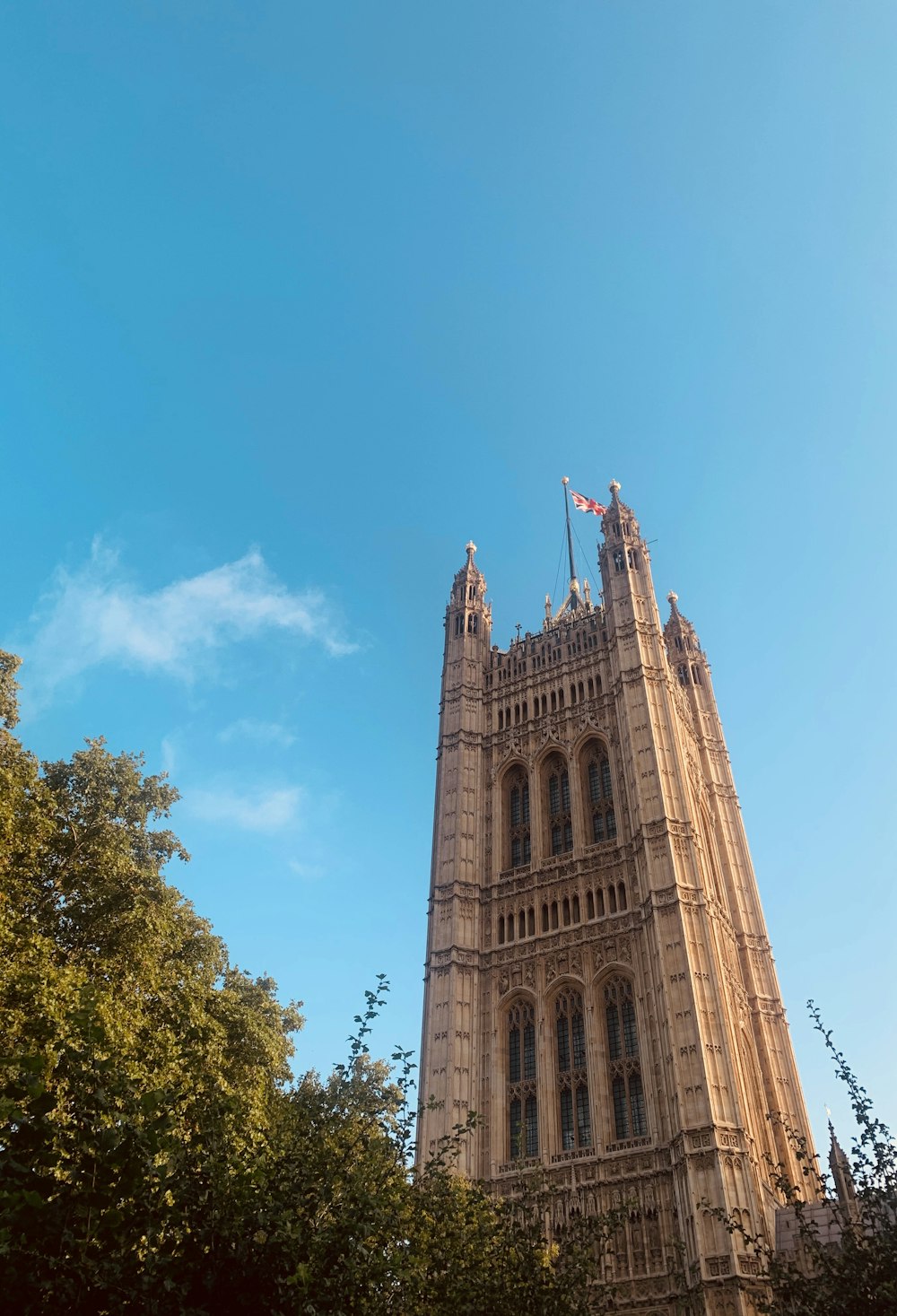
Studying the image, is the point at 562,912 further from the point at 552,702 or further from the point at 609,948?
the point at 552,702

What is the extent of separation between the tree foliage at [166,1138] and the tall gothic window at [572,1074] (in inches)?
338

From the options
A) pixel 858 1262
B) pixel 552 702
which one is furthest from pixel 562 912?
pixel 858 1262

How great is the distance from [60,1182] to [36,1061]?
1549 mm

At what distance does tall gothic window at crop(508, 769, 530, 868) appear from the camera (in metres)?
41.4

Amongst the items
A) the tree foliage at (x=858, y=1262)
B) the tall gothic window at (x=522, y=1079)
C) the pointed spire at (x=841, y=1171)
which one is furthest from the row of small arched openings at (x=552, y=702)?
the tree foliage at (x=858, y=1262)

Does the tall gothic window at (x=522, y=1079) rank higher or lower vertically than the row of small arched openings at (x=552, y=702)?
lower

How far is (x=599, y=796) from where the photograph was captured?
41.1 m

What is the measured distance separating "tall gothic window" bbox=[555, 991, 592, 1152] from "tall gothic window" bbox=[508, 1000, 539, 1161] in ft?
2.96

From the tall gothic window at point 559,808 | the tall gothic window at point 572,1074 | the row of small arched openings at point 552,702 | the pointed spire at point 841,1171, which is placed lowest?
the pointed spire at point 841,1171

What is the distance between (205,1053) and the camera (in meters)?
20.0

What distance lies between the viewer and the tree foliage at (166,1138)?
31.1 feet

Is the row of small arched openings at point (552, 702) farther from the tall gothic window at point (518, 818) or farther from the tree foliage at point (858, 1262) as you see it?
the tree foliage at point (858, 1262)

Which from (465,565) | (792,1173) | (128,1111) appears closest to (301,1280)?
(128,1111)

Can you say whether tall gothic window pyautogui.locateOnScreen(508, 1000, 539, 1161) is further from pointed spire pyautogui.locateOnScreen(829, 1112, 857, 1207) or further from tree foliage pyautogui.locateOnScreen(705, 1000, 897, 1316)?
tree foliage pyautogui.locateOnScreen(705, 1000, 897, 1316)
